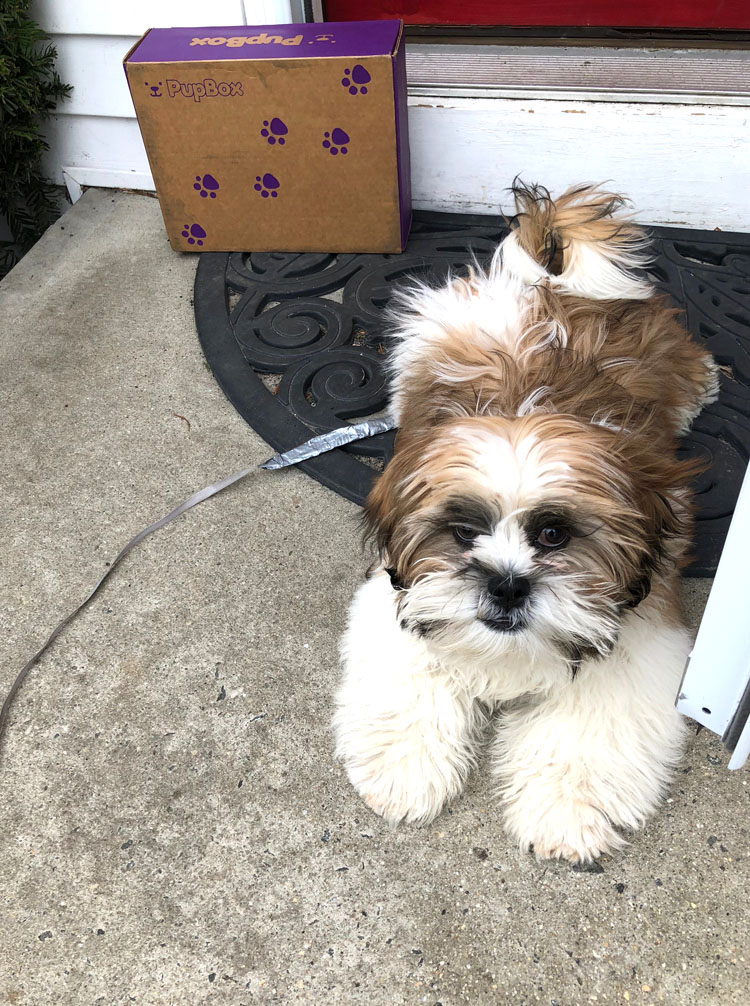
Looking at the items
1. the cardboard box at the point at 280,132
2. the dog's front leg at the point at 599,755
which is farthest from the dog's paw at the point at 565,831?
the cardboard box at the point at 280,132

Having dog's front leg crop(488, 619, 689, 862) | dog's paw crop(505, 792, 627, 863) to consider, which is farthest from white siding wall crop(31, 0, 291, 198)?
dog's paw crop(505, 792, 627, 863)

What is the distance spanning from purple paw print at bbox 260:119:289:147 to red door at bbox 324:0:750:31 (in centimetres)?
95

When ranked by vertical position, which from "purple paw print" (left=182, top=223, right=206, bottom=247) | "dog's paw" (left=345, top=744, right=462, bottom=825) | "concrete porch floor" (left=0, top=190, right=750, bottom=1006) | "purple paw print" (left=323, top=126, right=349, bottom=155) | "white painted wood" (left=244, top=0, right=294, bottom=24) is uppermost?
A: "white painted wood" (left=244, top=0, right=294, bottom=24)

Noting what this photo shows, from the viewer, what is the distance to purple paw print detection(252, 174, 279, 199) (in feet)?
10.1

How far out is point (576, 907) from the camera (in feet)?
5.26

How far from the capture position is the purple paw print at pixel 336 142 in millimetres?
2904

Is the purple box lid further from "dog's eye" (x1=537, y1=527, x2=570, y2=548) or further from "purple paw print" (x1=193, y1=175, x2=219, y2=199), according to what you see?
"dog's eye" (x1=537, y1=527, x2=570, y2=548)

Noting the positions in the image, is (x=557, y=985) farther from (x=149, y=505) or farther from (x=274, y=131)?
(x=274, y=131)

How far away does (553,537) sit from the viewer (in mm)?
1471

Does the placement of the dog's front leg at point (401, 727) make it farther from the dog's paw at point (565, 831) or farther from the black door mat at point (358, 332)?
the black door mat at point (358, 332)

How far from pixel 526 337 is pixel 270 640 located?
985 mm

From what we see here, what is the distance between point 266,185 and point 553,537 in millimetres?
2181

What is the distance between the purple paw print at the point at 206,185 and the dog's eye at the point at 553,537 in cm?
227

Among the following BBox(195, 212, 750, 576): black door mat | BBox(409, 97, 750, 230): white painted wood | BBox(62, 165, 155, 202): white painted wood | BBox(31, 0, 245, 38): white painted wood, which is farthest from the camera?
BBox(62, 165, 155, 202): white painted wood
